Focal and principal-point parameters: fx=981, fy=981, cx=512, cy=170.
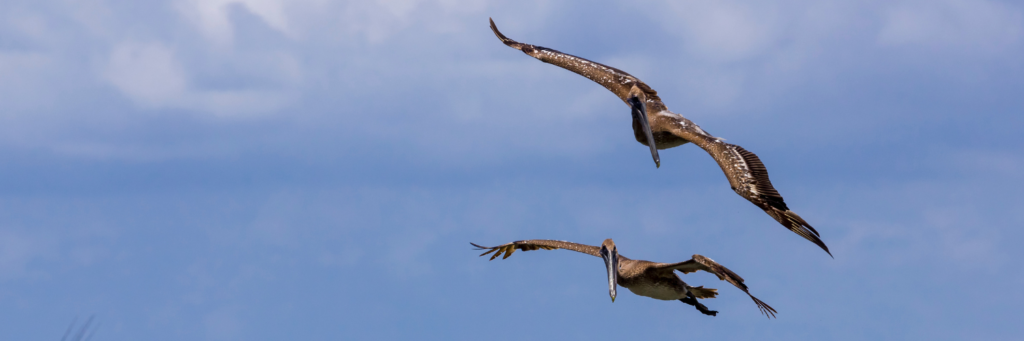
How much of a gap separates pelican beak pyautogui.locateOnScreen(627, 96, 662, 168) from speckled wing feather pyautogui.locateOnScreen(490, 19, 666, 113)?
783 millimetres

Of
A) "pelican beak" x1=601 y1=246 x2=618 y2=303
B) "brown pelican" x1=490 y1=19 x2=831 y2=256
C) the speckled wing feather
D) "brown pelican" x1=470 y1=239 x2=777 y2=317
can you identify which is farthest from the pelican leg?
the speckled wing feather

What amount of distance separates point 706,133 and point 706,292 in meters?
3.37

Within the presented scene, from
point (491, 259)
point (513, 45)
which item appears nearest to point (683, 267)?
point (491, 259)

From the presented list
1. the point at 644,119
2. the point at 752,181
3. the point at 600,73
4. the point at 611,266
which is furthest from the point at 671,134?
the point at 752,181

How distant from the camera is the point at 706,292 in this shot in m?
20.6

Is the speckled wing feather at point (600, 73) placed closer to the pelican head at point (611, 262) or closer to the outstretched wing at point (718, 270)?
the pelican head at point (611, 262)

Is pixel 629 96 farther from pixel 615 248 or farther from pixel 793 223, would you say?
pixel 793 223

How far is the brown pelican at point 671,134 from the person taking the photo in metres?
16.2

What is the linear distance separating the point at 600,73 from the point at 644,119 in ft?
10.7

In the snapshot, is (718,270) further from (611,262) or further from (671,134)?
(671,134)

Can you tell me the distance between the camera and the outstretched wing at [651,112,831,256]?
607 inches

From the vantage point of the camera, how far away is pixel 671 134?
2106 cm

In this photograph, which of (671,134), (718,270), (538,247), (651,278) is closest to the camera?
(718,270)

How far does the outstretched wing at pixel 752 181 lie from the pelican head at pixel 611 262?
2.70 m
